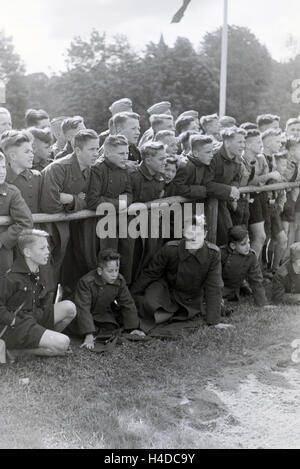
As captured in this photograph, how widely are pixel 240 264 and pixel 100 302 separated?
Result: 1.82m

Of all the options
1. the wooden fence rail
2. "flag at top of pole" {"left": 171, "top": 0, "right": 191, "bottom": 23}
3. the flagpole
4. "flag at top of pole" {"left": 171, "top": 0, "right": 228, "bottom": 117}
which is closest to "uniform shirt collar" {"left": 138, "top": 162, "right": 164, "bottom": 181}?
the wooden fence rail

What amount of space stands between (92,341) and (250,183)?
9.95 feet

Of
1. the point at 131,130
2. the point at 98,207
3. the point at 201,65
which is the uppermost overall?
the point at 201,65

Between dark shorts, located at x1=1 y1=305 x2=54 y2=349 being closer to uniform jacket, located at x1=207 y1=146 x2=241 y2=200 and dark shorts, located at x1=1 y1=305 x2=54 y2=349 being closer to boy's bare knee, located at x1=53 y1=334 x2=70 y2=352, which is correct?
boy's bare knee, located at x1=53 y1=334 x2=70 y2=352

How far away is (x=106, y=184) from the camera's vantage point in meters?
6.05

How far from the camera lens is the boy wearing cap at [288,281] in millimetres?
7205

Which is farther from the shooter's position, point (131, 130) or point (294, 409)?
point (131, 130)

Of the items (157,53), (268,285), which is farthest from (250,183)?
(157,53)

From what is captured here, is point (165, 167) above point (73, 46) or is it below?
below

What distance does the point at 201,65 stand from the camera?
31812 mm
